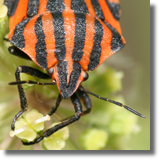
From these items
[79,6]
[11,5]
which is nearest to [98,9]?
[79,6]

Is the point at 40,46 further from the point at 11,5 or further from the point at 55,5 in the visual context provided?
the point at 11,5

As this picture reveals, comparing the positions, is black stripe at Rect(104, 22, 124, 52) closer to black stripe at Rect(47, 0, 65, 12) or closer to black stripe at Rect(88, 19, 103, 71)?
black stripe at Rect(88, 19, 103, 71)

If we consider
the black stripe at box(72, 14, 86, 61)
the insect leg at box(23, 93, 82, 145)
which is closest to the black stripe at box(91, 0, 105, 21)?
the black stripe at box(72, 14, 86, 61)

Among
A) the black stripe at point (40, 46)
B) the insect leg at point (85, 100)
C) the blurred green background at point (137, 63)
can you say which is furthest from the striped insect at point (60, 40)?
the blurred green background at point (137, 63)

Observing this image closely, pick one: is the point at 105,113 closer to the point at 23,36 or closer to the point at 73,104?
the point at 73,104

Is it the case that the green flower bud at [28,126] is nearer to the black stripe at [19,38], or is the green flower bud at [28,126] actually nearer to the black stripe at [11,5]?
the black stripe at [19,38]

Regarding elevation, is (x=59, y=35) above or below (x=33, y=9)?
below
